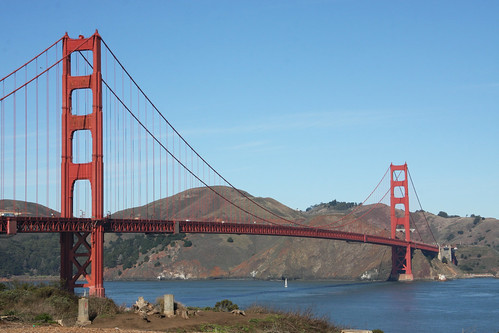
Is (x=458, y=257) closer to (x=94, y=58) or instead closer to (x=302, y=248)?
(x=302, y=248)

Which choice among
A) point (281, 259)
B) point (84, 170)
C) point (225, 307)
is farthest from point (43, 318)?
point (281, 259)

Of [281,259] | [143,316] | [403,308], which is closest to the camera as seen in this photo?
A: [143,316]

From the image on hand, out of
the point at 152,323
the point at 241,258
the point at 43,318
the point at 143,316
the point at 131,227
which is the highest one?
the point at 131,227

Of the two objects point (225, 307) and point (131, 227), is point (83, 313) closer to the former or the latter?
point (225, 307)

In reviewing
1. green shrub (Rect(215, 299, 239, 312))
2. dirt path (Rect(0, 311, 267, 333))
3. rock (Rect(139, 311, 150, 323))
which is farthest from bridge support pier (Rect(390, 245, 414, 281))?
Result: rock (Rect(139, 311, 150, 323))

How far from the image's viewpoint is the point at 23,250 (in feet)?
551

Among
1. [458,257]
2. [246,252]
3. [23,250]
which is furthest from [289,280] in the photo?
[23,250]

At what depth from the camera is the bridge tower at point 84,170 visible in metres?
56.2

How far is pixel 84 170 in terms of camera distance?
186 ft

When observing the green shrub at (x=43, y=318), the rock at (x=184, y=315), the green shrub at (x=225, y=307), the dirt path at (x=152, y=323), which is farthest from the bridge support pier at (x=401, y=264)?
the green shrub at (x=43, y=318)

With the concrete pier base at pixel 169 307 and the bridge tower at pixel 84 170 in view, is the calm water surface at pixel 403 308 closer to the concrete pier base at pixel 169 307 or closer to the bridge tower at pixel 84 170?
the bridge tower at pixel 84 170

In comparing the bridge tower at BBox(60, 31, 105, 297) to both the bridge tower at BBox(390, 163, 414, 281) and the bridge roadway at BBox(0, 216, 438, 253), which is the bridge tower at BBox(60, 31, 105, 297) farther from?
the bridge tower at BBox(390, 163, 414, 281)

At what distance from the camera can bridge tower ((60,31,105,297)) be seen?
56250 mm

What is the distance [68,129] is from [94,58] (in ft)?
19.1
